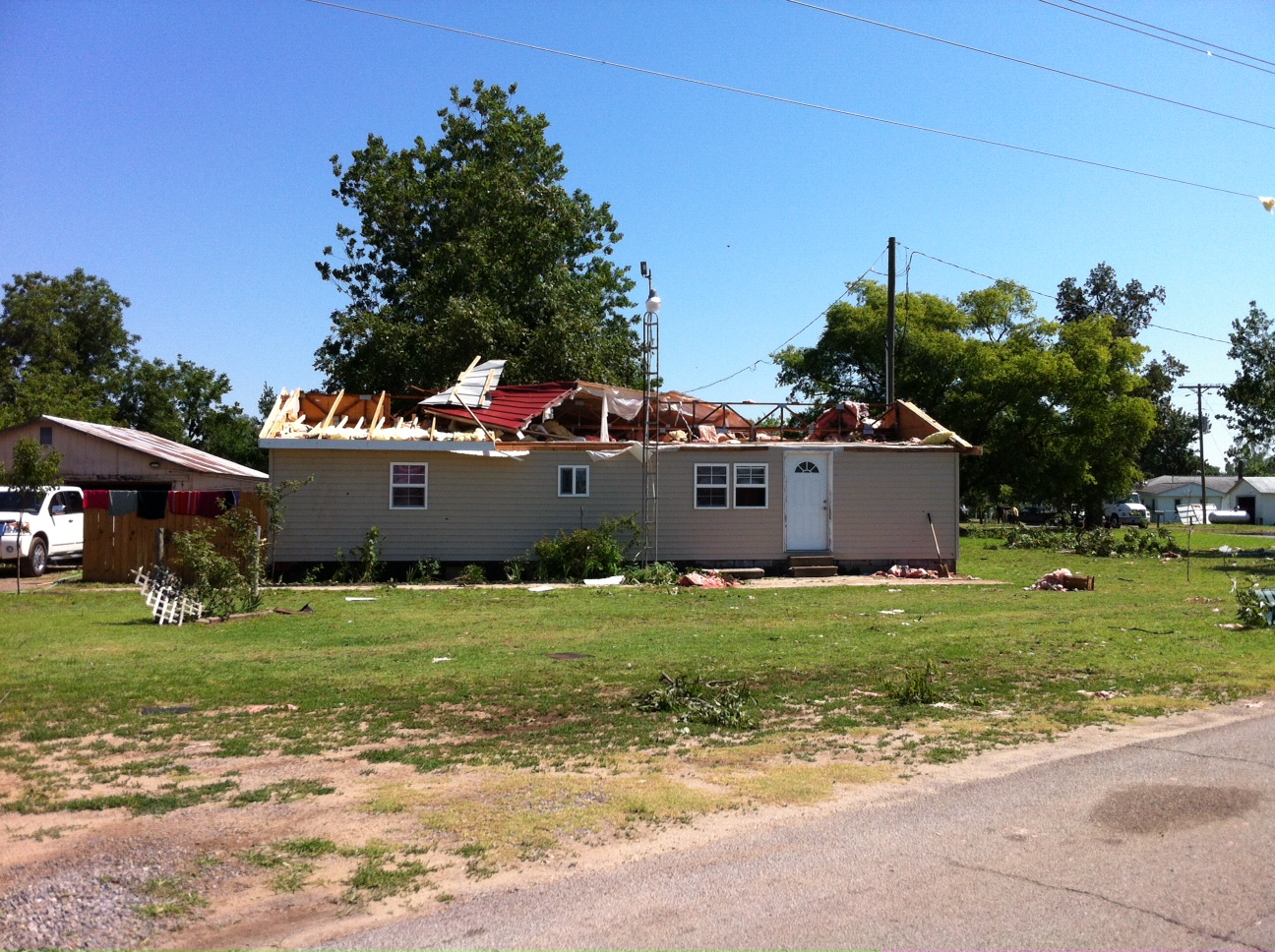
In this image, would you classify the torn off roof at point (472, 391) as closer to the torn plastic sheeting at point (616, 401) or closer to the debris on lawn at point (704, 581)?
the torn plastic sheeting at point (616, 401)

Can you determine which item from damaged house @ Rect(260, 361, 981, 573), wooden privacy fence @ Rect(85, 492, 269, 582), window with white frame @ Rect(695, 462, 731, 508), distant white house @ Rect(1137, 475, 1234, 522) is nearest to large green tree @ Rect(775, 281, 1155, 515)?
damaged house @ Rect(260, 361, 981, 573)

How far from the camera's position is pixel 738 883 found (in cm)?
516

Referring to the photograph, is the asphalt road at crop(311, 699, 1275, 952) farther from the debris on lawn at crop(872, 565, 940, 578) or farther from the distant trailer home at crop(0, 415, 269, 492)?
the distant trailer home at crop(0, 415, 269, 492)

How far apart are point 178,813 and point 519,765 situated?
2123mm

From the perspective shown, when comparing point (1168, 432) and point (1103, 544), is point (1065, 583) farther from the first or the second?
point (1168, 432)

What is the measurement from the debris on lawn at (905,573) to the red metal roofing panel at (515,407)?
26.3ft

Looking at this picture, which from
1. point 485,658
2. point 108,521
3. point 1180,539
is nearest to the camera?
point 485,658

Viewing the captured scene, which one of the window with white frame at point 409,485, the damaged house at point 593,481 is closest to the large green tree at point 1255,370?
the damaged house at point 593,481

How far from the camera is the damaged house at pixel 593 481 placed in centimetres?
2175

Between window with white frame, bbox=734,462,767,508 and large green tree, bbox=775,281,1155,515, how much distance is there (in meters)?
24.1

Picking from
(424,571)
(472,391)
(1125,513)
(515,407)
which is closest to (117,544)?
(424,571)

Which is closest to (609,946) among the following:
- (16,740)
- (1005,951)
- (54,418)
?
(1005,951)

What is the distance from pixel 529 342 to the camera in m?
35.7

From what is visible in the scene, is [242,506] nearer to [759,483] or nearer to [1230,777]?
[759,483]
